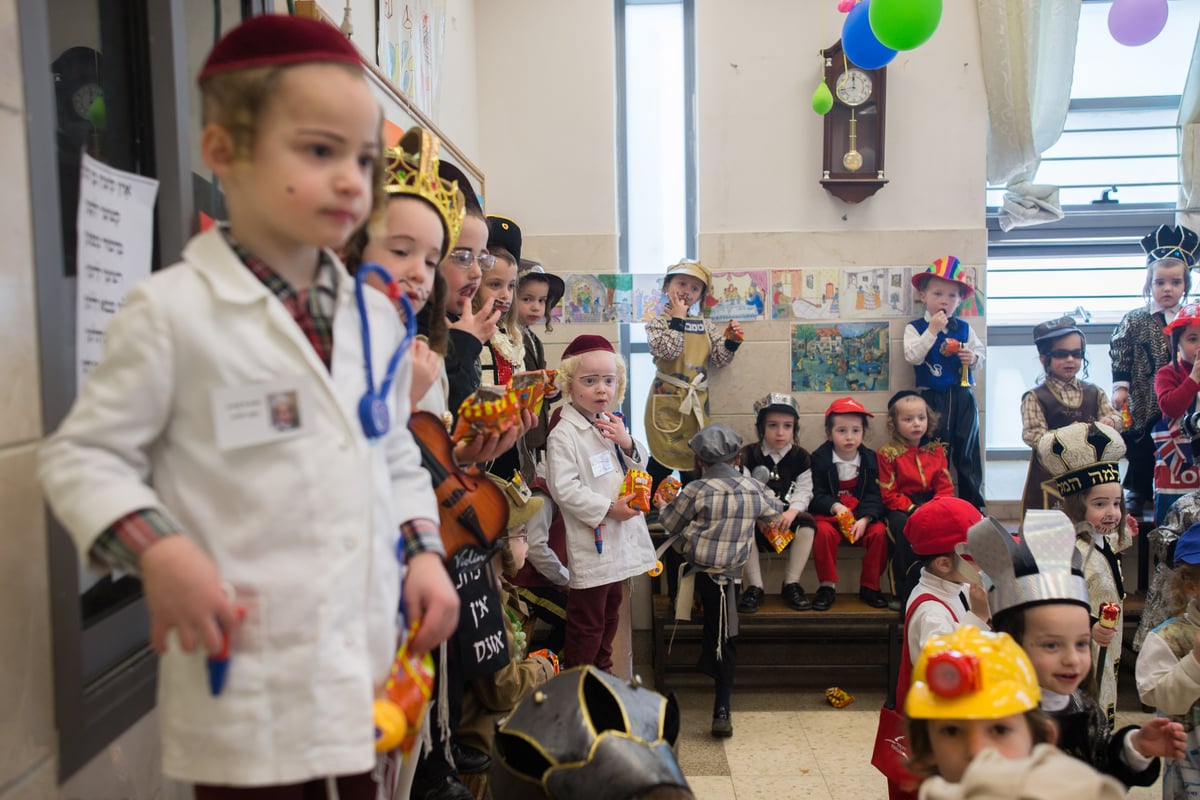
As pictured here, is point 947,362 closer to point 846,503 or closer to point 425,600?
point 846,503

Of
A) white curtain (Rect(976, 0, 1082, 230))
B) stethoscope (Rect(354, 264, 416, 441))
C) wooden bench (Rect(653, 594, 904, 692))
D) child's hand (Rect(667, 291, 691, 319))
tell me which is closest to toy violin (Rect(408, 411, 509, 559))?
stethoscope (Rect(354, 264, 416, 441))

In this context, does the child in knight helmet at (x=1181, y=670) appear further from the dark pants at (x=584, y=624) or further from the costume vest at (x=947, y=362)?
the costume vest at (x=947, y=362)

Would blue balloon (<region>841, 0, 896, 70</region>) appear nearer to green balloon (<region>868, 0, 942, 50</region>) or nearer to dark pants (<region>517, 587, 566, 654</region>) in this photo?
green balloon (<region>868, 0, 942, 50</region>)

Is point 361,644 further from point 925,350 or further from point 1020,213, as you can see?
point 1020,213

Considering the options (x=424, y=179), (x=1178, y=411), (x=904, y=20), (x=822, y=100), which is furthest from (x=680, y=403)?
(x=424, y=179)

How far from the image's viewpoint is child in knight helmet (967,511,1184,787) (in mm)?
1715

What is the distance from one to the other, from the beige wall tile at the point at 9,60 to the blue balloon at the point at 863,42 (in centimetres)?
326

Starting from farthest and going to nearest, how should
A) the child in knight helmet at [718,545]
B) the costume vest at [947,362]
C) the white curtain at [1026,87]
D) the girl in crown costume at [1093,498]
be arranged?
the white curtain at [1026,87], the costume vest at [947,362], the child in knight helmet at [718,545], the girl in crown costume at [1093,498]

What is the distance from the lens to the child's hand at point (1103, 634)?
7.23 feet

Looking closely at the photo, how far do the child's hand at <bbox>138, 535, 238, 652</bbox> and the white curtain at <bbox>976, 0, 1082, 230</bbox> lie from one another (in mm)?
4973

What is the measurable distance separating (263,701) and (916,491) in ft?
12.7

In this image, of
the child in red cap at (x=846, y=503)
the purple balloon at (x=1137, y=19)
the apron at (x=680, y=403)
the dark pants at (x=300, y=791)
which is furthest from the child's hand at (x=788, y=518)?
the dark pants at (x=300, y=791)

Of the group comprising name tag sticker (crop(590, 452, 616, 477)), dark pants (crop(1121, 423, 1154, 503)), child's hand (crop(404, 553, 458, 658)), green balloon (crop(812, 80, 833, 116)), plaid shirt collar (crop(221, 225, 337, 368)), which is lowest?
dark pants (crop(1121, 423, 1154, 503))

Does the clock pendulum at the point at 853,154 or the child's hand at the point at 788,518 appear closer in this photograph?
the child's hand at the point at 788,518
